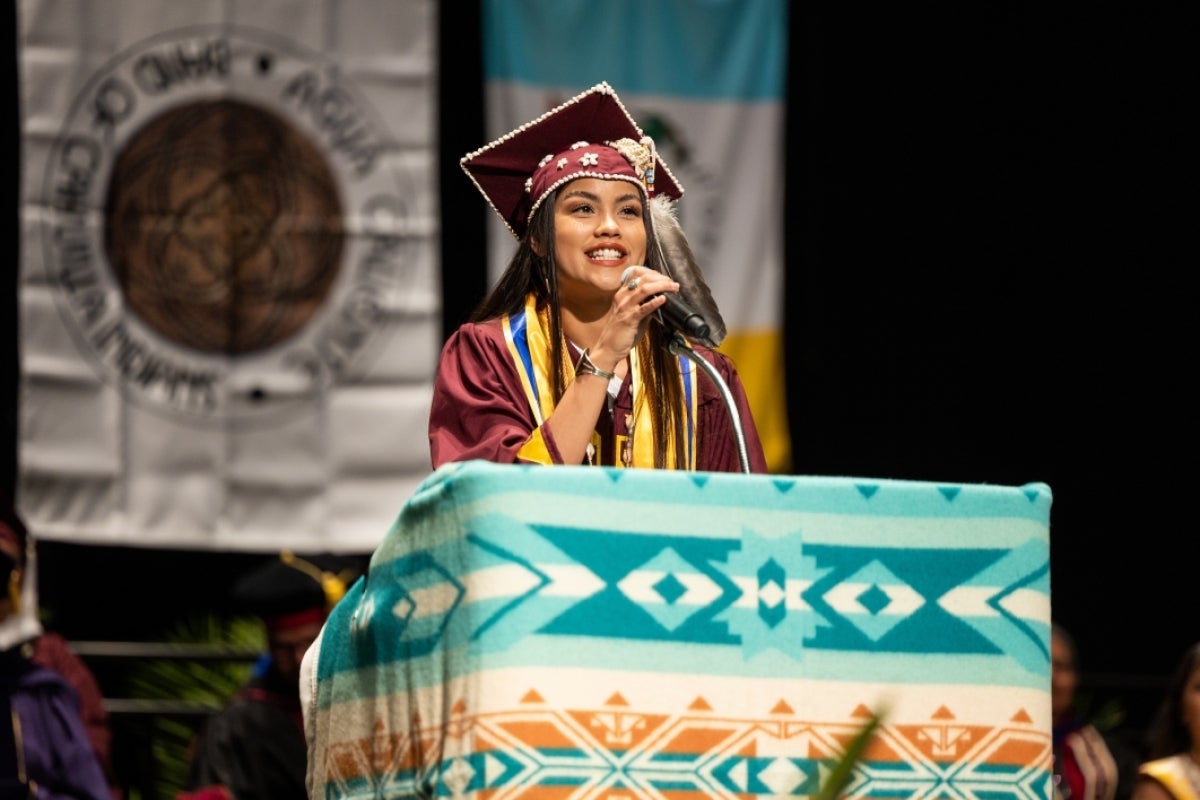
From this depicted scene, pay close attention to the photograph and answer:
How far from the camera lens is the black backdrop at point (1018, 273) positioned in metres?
6.52

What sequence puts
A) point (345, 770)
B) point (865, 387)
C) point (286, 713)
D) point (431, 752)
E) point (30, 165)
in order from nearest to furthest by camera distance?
point (431, 752), point (345, 770), point (286, 713), point (30, 165), point (865, 387)

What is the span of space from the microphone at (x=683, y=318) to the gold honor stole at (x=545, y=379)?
236 mm

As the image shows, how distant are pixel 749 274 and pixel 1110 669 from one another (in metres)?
1.98

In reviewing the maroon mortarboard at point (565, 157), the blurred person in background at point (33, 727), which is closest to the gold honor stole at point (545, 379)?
the maroon mortarboard at point (565, 157)

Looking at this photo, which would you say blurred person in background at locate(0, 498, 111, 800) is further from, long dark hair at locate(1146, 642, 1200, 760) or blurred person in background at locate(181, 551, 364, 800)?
long dark hair at locate(1146, 642, 1200, 760)

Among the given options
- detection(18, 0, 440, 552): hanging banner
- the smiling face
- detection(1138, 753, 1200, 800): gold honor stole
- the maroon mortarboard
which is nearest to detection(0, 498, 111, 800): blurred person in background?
detection(18, 0, 440, 552): hanging banner

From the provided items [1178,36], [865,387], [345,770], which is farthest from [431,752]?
[1178,36]

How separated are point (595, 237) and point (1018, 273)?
13.5 feet

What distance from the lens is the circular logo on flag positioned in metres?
5.79

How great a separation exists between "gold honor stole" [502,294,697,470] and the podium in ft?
2.01

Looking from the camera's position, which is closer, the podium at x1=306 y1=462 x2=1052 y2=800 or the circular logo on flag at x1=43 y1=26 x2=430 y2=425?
the podium at x1=306 y1=462 x2=1052 y2=800

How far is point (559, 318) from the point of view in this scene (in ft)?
8.97

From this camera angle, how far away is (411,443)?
230 inches

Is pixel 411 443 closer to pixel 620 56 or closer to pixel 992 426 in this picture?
pixel 620 56
